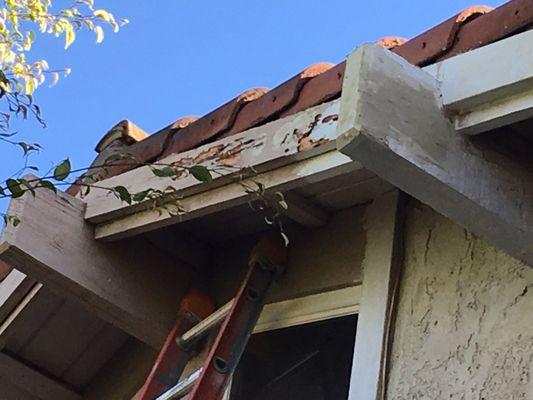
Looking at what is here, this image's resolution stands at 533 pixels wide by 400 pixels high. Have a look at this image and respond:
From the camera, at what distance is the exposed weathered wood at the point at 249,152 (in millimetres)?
3176

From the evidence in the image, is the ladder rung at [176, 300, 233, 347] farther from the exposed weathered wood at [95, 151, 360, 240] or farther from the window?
the exposed weathered wood at [95, 151, 360, 240]

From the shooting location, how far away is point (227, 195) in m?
3.46

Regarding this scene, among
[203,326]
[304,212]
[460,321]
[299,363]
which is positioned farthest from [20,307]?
[460,321]

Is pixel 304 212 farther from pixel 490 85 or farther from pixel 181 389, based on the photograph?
pixel 490 85

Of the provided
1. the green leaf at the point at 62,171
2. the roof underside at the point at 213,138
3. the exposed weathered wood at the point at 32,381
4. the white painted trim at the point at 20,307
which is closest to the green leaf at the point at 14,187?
the green leaf at the point at 62,171

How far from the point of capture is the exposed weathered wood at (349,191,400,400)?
3.18 metres

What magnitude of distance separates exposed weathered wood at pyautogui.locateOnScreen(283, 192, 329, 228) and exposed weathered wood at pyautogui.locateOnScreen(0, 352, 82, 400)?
135 cm

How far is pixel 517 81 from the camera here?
252cm

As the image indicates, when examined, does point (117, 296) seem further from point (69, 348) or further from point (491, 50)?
point (491, 50)

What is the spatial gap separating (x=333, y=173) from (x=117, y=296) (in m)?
1.14

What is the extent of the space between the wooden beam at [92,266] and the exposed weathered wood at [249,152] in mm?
120

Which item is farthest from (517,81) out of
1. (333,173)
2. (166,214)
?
(166,214)

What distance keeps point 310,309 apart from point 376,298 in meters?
0.38

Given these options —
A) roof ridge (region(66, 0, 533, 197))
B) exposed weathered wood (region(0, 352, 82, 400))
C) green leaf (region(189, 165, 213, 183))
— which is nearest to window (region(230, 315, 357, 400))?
roof ridge (region(66, 0, 533, 197))
